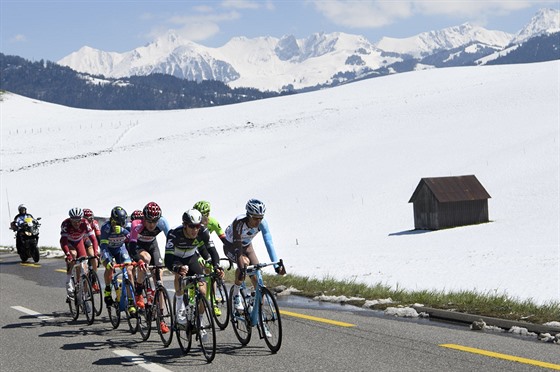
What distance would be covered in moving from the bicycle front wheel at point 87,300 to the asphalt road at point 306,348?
0.17 metres

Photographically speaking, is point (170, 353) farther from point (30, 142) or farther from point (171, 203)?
point (30, 142)

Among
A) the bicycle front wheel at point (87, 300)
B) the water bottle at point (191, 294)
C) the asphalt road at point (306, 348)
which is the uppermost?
the water bottle at point (191, 294)

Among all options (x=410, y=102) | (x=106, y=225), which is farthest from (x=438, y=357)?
(x=410, y=102)

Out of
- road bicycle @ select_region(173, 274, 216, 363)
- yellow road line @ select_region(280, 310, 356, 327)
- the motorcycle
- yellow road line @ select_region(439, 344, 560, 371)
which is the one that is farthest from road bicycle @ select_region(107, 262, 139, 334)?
the motorcycle

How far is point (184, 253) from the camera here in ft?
30.9

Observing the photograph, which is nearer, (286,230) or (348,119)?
(286,230)

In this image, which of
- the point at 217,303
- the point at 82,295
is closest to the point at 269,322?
the point at 217,303

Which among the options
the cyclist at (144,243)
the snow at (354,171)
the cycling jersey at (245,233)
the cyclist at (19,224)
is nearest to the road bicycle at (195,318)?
the cycling jersey at (245,233)

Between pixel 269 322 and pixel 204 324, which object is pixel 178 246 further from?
pixel 269 322

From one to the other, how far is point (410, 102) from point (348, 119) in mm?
9798

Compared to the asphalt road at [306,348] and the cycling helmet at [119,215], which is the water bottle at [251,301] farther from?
the cycling helmet at [119,215]

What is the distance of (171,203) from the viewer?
2098 inches

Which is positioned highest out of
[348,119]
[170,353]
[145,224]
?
[348,119]

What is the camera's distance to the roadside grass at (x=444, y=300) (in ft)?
35.7
